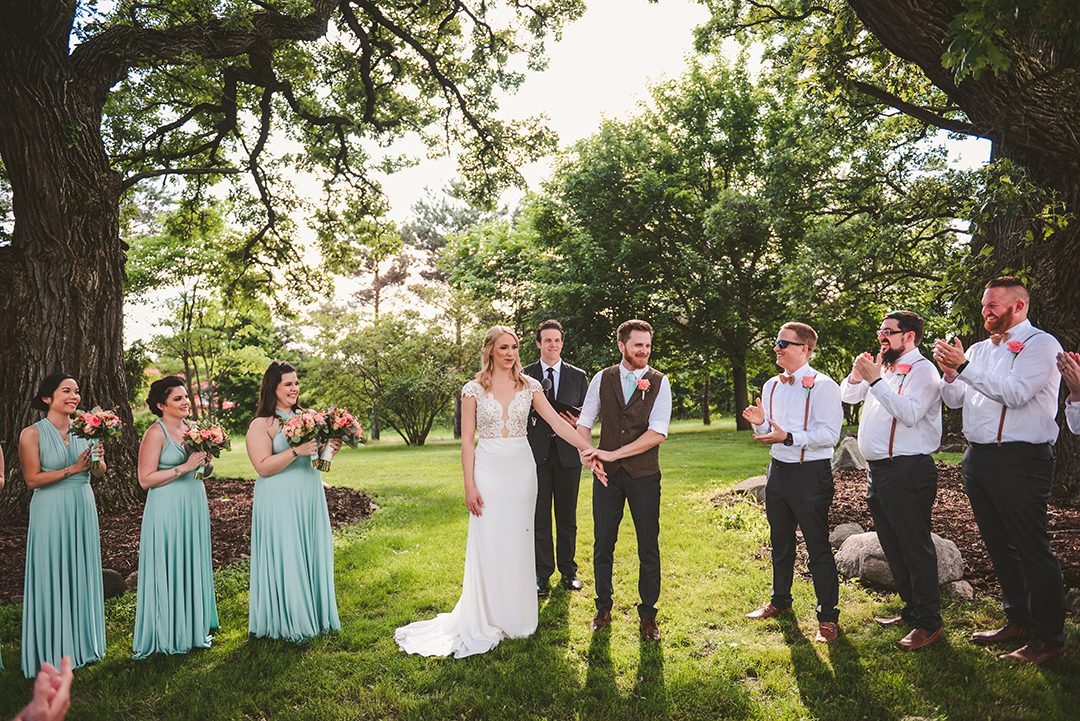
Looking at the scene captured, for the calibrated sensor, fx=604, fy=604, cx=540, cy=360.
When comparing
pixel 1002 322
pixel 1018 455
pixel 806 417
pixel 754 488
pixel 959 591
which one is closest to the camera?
pixel 1018 455

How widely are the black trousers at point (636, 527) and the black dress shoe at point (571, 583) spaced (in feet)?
3.15

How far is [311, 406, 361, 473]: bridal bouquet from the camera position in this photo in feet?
16.3

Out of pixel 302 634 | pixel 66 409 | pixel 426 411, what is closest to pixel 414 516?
pixel 302 634

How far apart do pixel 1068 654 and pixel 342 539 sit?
782 centimetres

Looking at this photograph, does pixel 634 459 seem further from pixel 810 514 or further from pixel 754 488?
pixel 754 488

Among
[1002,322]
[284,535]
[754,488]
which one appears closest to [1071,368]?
[1002,322]

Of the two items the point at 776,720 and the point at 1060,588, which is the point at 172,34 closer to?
the point at 776,720

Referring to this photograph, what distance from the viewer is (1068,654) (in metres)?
4.32

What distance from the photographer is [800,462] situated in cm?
508

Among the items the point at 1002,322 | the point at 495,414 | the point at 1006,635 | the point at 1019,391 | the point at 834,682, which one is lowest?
the point at 834,682

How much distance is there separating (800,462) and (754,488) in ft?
18.0

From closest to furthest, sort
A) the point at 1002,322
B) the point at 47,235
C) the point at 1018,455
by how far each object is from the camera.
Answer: the point at 1018,455 → the point at 1002,322 → the point at 47,235

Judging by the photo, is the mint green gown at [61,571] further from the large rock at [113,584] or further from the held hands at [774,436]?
the held hands at [774,436]

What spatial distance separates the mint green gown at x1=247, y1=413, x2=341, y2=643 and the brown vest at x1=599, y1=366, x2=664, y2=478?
2.58m
